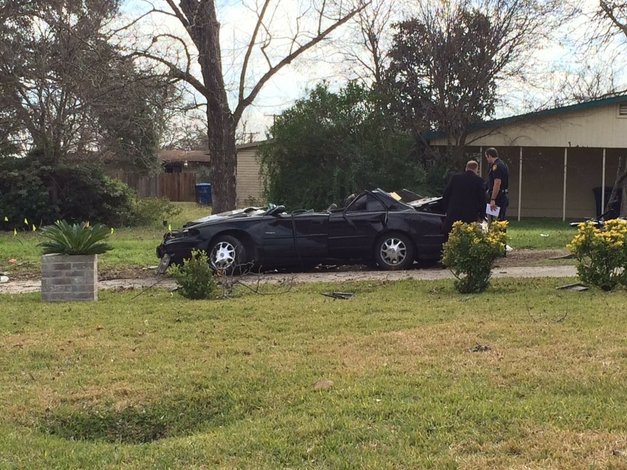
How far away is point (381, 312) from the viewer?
293 inches

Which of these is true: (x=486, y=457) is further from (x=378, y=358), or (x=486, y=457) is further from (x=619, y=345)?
(x=619, y=345)

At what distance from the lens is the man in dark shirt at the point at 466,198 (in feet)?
35.1

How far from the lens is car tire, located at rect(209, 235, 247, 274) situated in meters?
11.0

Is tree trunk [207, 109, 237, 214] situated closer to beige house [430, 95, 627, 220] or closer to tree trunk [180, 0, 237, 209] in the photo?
tree trunk [180, 0, 237, 209]

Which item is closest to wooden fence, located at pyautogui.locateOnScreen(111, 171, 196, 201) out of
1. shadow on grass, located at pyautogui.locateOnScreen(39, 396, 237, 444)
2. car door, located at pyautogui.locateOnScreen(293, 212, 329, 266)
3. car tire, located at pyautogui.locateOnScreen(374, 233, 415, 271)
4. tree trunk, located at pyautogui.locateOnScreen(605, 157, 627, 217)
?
tree trunk, located at pyautogui.locateOnScreen(605, 157, 627, 217)

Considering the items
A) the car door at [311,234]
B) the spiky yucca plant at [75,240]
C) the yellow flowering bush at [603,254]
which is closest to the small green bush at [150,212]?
the car door at [311,234]

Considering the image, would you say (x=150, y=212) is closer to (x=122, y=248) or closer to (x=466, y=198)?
(x=122, y=248)

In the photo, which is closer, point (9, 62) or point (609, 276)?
point (609, 276)

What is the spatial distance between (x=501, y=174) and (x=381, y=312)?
539 cm

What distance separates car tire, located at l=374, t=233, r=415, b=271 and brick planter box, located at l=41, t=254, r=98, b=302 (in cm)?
447

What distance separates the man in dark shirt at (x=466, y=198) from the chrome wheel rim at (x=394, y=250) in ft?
2.95

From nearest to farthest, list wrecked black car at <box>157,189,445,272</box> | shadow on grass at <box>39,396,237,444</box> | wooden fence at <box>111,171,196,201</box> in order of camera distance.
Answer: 1. shadow on grass at <box>39,396,237,444</box>
2. wrecked black car at <box>157,189,445,272</box>
3. wooden fence at <box>111,171,196,201</box>

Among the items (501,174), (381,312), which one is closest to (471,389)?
(381,312)

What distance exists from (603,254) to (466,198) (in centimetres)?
287
